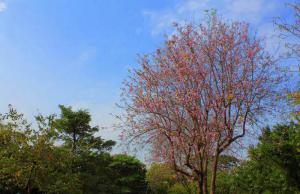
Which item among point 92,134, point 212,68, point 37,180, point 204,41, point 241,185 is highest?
point 92,134

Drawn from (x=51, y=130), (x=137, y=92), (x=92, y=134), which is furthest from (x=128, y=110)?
(x=92, y=134)

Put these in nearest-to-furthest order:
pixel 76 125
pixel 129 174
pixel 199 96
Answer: pixel 199 96, pixel 76 125, pixel 129 174

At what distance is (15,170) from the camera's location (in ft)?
61.7

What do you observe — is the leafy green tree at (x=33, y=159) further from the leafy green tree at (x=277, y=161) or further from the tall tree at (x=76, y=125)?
the tall tree at (x=76, y=125)

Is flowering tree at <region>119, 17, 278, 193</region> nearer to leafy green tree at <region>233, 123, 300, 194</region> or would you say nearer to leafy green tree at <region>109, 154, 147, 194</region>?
leafy green tree at <region>233, 123, 300, 194</region>

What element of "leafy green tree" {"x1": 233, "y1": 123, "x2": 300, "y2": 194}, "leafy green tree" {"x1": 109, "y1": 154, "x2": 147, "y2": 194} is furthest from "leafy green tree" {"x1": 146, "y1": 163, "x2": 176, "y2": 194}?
"leafy green tree" {"x1": 233, "y1": 123, "x2": 300, "y2": 194}

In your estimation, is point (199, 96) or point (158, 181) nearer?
point (199, 96)

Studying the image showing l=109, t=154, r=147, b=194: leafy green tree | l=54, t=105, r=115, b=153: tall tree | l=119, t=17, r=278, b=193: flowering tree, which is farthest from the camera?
l=109, t=154, r=147, b=194: leafy green tree

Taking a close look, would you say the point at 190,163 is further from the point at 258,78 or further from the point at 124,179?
the point at 124,179

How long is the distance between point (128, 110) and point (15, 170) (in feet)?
17.6

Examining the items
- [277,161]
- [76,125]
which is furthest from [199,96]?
[76,125]

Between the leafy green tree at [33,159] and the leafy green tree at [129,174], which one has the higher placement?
the leafy green tree at [129,174]

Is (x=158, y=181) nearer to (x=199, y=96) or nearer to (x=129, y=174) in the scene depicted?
(x=129, y=174)

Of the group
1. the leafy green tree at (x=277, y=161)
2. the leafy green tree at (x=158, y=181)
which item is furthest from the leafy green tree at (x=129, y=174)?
the leafy green tree at (x=277, y=161)
